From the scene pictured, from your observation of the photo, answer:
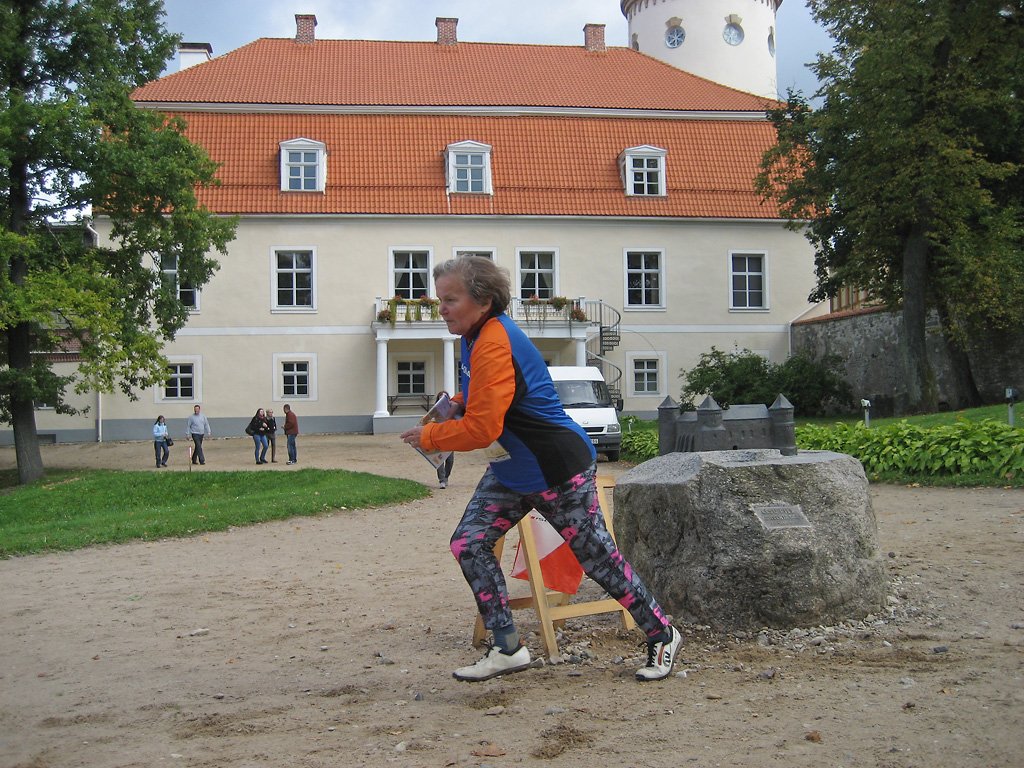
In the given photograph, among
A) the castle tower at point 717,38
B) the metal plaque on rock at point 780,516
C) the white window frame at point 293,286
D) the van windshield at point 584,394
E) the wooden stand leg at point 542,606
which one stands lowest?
the wooden stand leg at point 542,606

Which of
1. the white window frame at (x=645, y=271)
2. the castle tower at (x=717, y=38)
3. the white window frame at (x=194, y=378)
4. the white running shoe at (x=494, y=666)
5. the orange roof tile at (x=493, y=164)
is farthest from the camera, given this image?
the castle tower at (x=717, y=38)

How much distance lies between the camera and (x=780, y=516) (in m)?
5.35

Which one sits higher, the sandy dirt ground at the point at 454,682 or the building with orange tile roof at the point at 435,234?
the building with orange tile roof at the point at 435,234

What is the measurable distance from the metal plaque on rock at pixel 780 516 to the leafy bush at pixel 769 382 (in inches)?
939

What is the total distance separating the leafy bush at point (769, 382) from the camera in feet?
97.1

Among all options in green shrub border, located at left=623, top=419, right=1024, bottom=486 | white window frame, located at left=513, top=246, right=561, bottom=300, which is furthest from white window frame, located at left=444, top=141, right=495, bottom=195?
green shrub border, located at left=623, top=419, right=1024, bottom=486

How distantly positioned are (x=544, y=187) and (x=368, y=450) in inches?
532

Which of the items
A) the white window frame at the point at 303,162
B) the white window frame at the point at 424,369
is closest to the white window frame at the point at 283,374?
the white window frame at the point at 424,369

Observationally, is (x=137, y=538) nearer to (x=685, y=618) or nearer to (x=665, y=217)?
(x=685, y=618)

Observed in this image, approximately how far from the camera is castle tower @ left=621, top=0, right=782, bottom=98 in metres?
49.3

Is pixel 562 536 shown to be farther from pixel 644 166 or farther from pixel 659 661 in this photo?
pixel 644 166

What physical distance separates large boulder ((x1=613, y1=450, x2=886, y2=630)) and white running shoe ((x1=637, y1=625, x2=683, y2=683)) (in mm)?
764

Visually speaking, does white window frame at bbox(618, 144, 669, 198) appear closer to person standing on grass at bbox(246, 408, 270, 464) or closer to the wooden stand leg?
person standing on grass at bbox(246, 408, 270, 464)

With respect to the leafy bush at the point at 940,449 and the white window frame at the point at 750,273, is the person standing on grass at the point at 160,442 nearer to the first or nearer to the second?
the leafy bush at the point at 940,449
